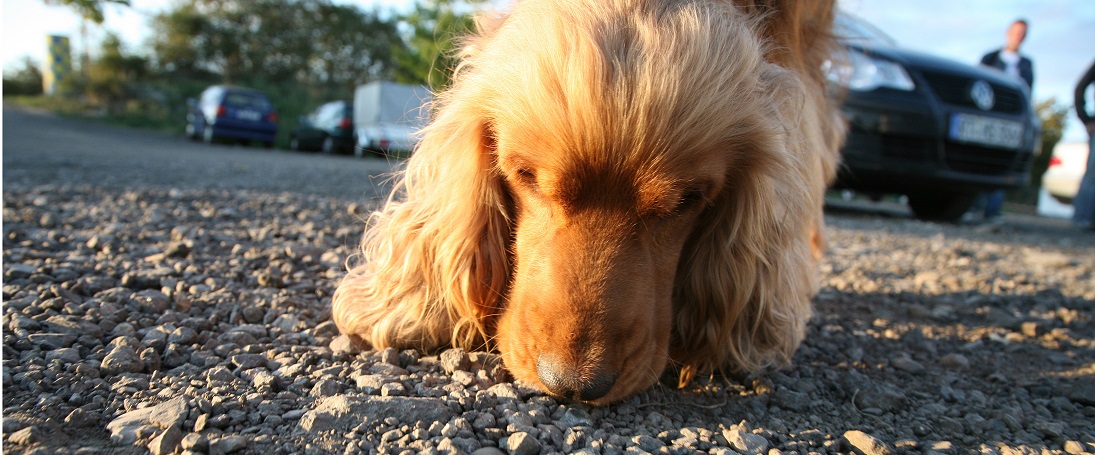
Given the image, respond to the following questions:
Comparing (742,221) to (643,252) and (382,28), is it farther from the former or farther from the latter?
(382,28)

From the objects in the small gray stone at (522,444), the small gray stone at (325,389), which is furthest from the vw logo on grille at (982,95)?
the small gray stone at (325,389)

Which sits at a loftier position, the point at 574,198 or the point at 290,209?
the point at 574,198

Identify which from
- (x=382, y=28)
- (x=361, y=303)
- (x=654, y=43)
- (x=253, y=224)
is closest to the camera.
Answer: (x=654, y=43)

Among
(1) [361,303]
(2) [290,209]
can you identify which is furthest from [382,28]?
(1) [361,303]

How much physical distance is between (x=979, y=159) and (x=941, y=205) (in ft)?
4.70

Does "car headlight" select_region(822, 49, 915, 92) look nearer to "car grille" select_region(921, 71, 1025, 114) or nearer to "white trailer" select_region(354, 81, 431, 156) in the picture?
"car grille" select_region(921, 71, 1025, 114)

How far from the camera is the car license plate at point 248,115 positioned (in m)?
21.1

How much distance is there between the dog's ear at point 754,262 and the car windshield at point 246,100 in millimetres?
21435

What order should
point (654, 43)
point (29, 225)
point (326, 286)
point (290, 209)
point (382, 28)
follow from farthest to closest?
1. point (382, 28)
2. point (290, 209)
3. point (29, 225)
4. point (326, 286)
5. point (654, 43)

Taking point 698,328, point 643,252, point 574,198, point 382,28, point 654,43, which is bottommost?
point 698,328

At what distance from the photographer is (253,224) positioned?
4.39 m

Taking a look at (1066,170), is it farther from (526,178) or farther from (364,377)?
(364,377)

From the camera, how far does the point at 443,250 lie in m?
2.36

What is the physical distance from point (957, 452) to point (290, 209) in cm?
458
